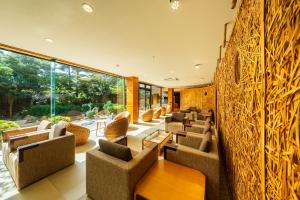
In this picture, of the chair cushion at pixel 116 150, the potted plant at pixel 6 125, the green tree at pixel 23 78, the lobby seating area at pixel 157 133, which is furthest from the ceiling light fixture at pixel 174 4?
the potted plant at pixel 6 125

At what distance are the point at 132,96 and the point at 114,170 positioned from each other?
215 inches

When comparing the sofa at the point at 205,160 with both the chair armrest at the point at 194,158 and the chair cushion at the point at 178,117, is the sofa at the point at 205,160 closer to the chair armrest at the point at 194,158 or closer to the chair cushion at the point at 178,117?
the chair armrest at the point at 194,158

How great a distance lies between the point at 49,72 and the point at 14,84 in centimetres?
92

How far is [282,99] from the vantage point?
1.91 ft

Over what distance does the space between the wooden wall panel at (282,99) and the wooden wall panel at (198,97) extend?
355 inches

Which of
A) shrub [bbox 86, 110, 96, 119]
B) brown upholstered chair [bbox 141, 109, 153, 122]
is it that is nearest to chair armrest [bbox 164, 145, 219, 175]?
shrub [bbox 86, 110, 96, 119]

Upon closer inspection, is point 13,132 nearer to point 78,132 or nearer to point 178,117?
point 78,132

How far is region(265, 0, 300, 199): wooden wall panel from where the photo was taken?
496mm

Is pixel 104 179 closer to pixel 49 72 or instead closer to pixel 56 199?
pixel 56 199

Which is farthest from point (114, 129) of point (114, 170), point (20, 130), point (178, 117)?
point (178, 117)

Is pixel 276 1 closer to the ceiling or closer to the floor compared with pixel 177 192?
closer to the ceiling

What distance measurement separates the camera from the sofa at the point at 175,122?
4518mm

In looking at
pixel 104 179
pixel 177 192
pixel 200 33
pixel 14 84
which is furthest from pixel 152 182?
pixel 14 84

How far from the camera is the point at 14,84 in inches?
132
